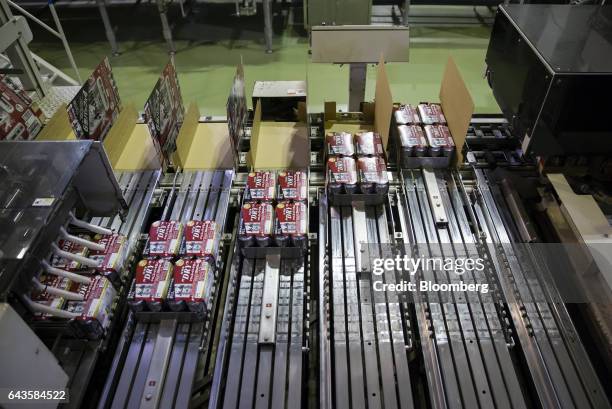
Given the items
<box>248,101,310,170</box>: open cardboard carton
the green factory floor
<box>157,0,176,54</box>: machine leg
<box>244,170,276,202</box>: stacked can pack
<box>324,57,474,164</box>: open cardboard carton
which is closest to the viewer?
<box>244,170,276,202</box>: stacked can pack

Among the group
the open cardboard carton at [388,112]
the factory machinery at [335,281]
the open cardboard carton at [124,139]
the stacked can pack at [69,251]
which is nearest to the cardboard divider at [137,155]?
the open cardboard carton at [124,139]

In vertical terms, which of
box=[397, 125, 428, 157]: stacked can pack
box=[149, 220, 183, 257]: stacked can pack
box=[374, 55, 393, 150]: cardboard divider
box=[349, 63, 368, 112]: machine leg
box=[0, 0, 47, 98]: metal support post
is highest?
box=[0, 0, 47, 98]: metal support post

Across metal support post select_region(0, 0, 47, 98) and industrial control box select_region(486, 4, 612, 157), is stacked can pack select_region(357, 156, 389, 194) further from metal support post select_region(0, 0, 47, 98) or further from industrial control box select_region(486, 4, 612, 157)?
metal support post select_region(0, 0, 47, 98)

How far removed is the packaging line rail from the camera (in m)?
2.21

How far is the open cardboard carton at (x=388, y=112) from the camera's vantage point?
2.97 meters

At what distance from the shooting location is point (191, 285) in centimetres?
239

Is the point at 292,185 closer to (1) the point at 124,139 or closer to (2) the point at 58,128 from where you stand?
(1) the point at 124,139

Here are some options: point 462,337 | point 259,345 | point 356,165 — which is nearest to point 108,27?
point 356,165

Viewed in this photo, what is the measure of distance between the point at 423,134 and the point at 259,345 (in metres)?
1.83

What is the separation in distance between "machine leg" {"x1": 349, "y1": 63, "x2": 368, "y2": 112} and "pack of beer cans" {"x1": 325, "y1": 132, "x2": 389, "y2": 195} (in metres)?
0.70

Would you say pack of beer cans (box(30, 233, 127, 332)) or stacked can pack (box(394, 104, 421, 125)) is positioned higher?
stacked can pack (box(394, 104, 421, 125))

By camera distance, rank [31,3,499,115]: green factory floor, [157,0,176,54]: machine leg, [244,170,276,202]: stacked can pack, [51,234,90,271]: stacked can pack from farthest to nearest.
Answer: [157,0,176,54]: machine leg, [31,3,499,115]: green factory floor, [244,170,276,202]: stacked can pack, [51,234,90,271]: stacked can pack

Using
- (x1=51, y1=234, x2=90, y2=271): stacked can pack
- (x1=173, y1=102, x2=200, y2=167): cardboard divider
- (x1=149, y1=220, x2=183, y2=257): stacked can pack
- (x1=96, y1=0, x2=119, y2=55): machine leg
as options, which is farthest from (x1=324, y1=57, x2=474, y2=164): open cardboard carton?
(x1=96, y1=0, x2=119, y2=55): machine leg

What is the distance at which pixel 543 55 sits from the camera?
2188 mm
